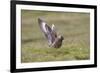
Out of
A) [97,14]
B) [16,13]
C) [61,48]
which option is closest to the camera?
[16,13]

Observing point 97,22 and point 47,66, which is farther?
point 97,22

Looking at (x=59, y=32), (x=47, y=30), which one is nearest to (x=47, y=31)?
(x=47, y=30)

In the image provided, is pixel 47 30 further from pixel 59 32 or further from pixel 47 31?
pixel 59 32

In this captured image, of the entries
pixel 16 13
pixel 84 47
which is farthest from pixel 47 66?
pixel 16 13

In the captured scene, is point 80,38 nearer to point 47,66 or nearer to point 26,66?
point 47,66
